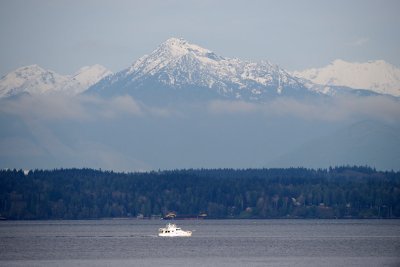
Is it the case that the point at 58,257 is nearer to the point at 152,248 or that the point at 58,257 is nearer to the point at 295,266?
the point at 152,248

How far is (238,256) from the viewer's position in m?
168

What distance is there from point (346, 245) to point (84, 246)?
43539 millimetres

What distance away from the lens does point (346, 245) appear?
192000mm

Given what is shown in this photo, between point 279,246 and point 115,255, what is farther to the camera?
point 279,246

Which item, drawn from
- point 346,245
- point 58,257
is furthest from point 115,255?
point 346,245

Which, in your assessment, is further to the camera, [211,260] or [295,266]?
[211,260]

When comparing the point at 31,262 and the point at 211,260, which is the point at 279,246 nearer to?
the point at 211,260

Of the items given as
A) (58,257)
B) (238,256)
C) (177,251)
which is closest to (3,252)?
(58,257)

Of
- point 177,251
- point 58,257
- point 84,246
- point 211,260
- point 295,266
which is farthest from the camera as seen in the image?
point 84,246

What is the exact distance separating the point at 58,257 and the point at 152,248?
2310cm

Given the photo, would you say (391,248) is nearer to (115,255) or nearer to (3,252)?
(115,255)

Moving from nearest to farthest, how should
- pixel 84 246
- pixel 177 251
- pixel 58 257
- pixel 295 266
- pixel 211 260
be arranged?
pixel 295 266 < pixel 211 260 < pixel 58 257 < pixel 177 251 < pixel 84 246

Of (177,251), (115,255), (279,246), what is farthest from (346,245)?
(115,255)

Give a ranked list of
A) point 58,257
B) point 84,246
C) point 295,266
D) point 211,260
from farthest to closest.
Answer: point 84,246 < point 58,257 < point 211,260 < point 295,266
